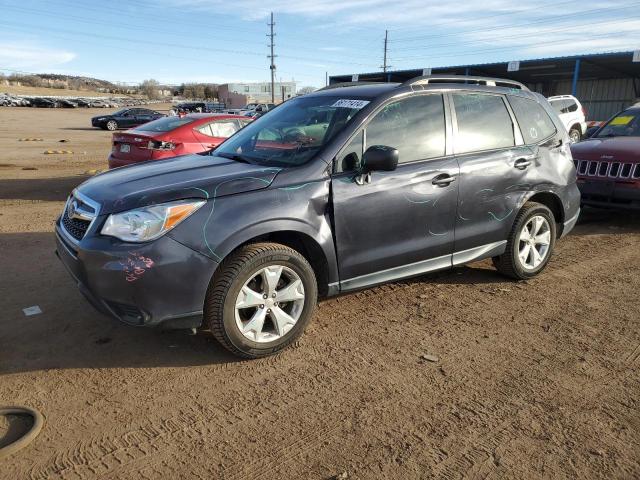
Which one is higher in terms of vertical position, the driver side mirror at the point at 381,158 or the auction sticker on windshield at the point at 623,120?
the auction sticker on windshield at the point at 623,120

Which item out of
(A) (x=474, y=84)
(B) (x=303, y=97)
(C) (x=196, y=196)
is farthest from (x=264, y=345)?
(A) (x=474, y=84)

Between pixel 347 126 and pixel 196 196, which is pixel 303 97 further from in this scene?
pixel 196 196

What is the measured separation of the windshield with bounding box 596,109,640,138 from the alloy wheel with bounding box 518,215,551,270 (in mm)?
4164

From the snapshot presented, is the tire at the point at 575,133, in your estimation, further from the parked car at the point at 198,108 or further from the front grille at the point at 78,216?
the parked car at the point at 198,108

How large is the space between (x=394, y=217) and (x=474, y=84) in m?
1.71

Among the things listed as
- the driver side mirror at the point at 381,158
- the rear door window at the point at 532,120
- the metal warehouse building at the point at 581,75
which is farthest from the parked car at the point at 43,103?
the driver side mirror at the point at 381,158

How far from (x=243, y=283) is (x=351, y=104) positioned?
68.2 inches

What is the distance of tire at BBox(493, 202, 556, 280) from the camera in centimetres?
484

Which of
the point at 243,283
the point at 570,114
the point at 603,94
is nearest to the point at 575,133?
the point at 570,114

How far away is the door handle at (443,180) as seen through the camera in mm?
4188

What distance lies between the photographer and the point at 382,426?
284cm

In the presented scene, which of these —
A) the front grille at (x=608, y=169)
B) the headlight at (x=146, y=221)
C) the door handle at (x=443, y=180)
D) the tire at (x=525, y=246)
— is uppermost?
the door handle at (x=443, y=180)

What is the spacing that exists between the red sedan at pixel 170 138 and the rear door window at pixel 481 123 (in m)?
4.85

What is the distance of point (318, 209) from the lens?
365cm
